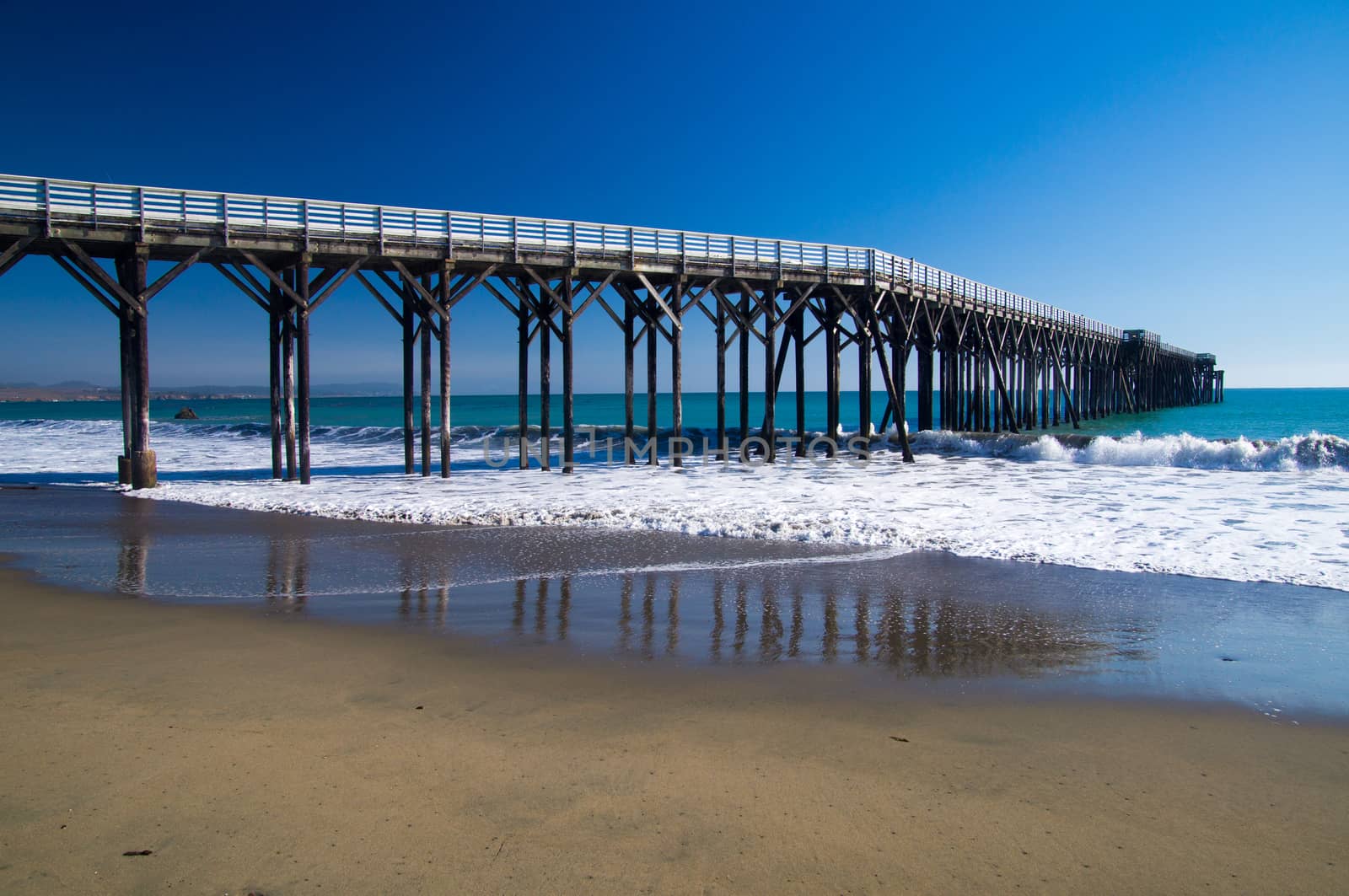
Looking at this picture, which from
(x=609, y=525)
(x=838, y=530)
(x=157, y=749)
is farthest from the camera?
(x=609, y=525)

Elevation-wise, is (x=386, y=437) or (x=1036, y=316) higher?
(x=1036, y=316)

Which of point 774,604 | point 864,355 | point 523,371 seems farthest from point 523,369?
point 774,604

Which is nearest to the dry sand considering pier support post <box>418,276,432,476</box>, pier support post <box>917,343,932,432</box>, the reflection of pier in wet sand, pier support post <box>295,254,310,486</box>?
the reflection of pier in wet sand

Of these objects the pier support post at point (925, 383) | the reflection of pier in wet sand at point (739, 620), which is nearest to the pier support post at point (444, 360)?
the reflection of pier in wet sand at point (739, 620)

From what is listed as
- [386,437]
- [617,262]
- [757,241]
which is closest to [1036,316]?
[757,241]

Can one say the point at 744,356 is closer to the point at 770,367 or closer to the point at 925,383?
the point at 770,367

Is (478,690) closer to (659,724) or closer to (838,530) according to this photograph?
(659,724)

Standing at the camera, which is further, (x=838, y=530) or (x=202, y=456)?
(x=202, y=456)

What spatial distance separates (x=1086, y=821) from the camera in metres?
3.07

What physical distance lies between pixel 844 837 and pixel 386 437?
34153mm

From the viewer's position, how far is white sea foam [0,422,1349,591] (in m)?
9.23

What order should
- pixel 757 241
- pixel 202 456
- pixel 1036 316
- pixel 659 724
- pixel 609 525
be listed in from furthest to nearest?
pixel 1036 316 < pixel 202 456 < pixel 757 241 < pixel 609 525 < pixel 659 724

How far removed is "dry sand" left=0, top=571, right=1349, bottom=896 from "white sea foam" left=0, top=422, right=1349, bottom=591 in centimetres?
526

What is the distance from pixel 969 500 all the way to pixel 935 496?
799 mm
